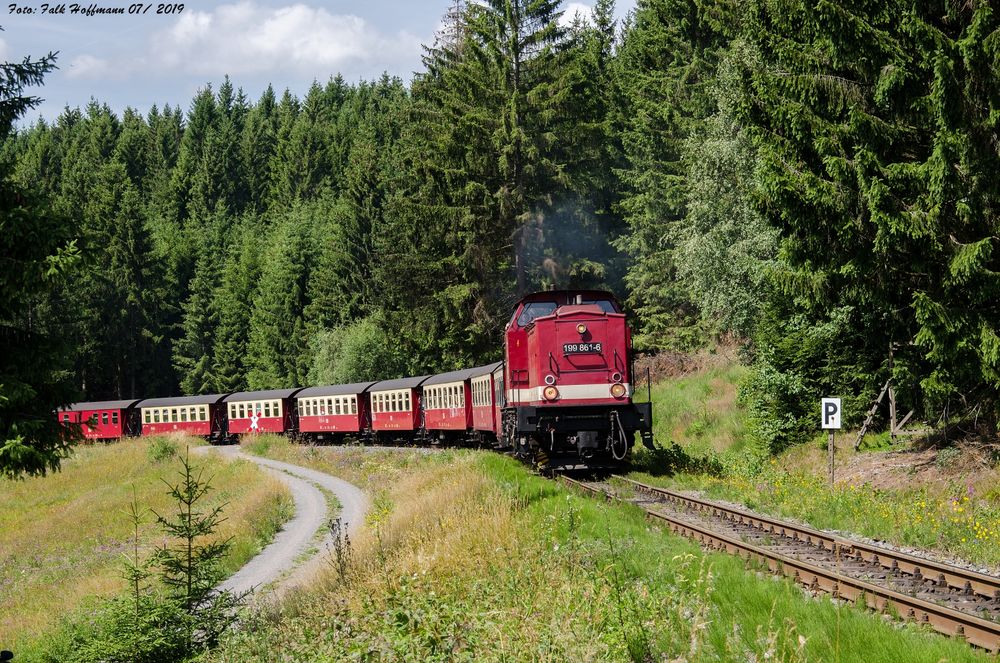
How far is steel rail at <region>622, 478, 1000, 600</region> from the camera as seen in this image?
967 cm

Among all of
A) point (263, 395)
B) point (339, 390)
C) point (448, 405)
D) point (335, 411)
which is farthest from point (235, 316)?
point (448, 405)

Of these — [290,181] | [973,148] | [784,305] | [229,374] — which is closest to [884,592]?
[973,148]

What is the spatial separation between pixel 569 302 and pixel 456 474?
464 centimetres

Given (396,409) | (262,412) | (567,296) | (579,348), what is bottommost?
(262,412)

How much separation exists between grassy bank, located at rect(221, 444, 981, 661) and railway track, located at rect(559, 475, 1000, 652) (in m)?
0.50

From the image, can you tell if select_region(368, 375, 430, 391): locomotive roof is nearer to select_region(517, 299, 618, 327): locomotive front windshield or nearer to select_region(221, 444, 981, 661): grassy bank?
select_region(517, 299, 618, 327): locomotive front windshield

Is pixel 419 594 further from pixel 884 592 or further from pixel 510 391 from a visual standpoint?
pixel 510 391

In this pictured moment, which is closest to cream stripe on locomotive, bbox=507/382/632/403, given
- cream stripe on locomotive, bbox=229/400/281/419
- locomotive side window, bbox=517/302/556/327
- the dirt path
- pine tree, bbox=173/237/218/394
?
locomotive side window, bbox=517/302/556/327

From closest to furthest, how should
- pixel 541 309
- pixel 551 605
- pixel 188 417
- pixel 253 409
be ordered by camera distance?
pixel 551 605 → pixel 541 309 → pixel 253 409 → pixel 188 417

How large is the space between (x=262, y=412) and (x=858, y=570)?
4417cm

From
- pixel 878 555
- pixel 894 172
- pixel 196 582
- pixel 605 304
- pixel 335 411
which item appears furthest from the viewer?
pixel 335 411

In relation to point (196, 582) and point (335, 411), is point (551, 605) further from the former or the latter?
point (335, 411)

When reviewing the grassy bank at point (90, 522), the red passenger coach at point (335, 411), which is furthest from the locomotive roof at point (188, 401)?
the red passenger coach at point (335, 411)

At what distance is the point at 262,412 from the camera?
51531mm
